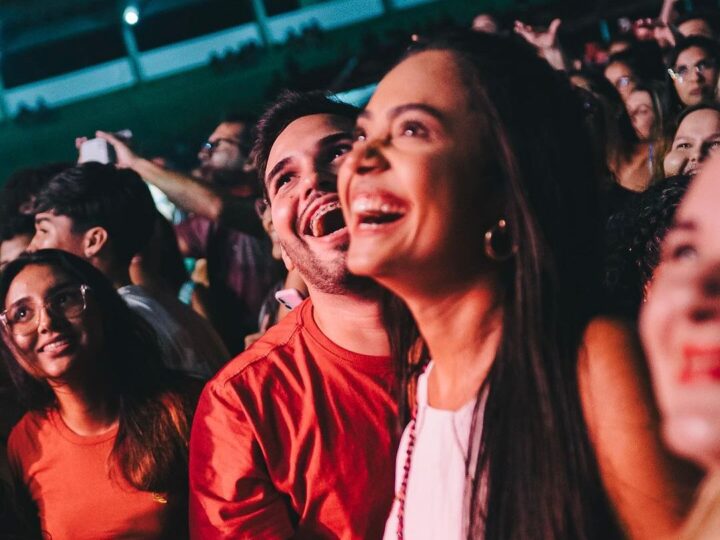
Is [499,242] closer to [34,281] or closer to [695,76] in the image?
[34,281]

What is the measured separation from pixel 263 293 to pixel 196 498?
A: 200 centimetres

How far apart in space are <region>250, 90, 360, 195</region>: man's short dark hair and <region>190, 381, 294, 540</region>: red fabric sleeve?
720mm

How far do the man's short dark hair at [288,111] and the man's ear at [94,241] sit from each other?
110 cm

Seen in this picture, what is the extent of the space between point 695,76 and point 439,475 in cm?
319

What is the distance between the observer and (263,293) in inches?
145

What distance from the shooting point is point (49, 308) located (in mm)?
2369

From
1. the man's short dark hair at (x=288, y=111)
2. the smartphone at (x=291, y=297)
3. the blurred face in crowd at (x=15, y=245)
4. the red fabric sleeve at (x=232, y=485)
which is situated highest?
the blurred face in crowd at (x=15, y=245)

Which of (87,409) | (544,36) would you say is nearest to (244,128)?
(544,36)

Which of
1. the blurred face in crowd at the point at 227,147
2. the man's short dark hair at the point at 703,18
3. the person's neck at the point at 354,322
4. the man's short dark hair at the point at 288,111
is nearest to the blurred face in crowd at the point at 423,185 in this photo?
the person's neck at the point at 354,322

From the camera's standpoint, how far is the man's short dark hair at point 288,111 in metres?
2.11

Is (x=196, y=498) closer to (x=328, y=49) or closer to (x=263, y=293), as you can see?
(x=263, y=293)

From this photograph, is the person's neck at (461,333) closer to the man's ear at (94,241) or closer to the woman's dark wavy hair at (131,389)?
the woman's dark wavy hair at (131,389)

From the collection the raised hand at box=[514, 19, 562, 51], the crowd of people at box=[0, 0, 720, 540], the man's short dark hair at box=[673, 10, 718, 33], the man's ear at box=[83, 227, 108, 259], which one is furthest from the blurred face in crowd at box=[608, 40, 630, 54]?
the man's ear at box=[83, 227, 108, 259]

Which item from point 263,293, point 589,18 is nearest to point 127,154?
point 263,293
